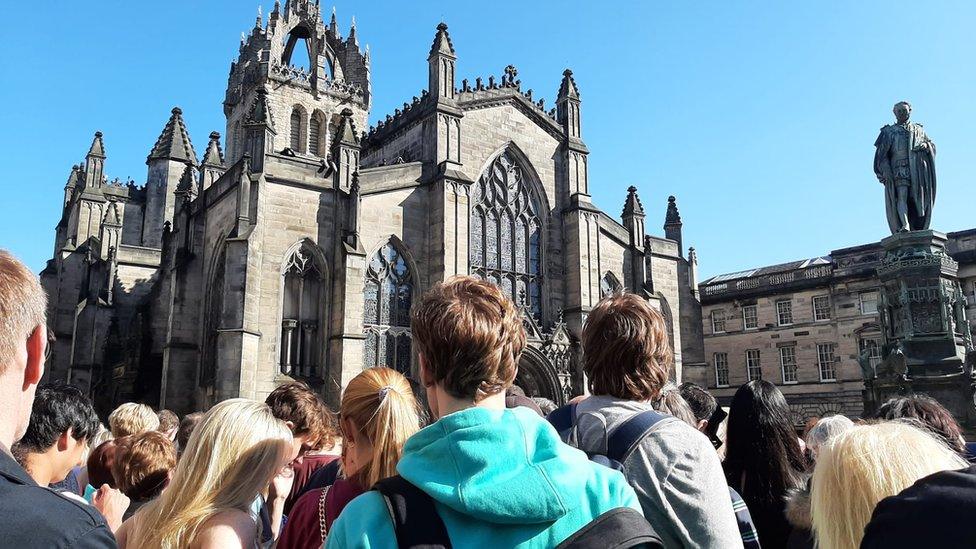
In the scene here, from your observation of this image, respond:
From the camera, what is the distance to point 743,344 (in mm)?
38625

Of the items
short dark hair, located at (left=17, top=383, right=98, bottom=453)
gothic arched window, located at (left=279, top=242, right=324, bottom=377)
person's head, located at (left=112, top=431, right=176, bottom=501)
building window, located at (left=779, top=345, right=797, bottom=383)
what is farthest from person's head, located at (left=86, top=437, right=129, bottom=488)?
building window, located at (left=779, top=345, right=797, bottom=383)

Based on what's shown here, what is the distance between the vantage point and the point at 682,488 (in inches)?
99.0

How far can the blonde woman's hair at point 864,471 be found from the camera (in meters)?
2.17

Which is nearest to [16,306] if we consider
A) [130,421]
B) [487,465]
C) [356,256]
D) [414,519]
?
[414,519]

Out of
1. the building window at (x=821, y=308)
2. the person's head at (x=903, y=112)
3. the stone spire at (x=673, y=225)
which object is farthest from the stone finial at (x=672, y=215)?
the person's head at (x=903, y=112)

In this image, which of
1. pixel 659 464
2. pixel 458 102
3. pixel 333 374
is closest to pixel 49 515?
pixel 659 464

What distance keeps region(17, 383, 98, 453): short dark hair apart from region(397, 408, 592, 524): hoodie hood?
3142 millimetres

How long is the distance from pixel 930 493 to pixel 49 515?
207cm

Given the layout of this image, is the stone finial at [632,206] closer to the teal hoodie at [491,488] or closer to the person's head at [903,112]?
the person's head at [903,112]

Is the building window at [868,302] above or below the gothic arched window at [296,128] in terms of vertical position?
below

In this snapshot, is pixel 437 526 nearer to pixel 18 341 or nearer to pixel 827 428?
pixel 18 341

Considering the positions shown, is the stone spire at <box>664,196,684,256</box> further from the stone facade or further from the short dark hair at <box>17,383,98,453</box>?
the short dark hair at <box>17,383,98,453</box>

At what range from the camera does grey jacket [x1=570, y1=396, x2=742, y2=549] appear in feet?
8.16

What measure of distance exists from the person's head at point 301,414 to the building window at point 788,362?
120ft
